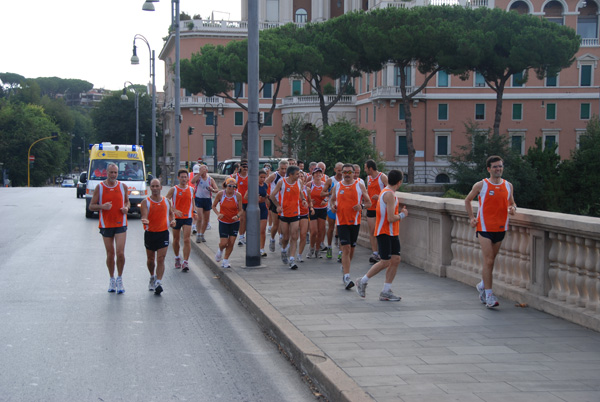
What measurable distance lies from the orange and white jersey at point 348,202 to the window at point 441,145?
53.2 m

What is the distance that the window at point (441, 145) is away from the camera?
6266 cm

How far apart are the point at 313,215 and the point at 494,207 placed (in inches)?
221

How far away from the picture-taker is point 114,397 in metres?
5.59

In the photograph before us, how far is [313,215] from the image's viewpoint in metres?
13.7

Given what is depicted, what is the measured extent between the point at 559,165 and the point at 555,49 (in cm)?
763

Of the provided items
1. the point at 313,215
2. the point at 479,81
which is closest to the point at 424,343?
the point at 313,215

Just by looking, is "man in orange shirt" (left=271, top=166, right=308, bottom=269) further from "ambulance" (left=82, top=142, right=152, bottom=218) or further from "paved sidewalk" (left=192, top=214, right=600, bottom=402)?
"ambulance" (left=82, top=142, right=152, bottom=218)

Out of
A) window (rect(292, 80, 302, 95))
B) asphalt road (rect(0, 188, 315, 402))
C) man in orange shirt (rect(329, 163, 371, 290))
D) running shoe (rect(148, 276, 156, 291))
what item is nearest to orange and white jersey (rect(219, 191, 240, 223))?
asphalt road (rect(0, 188, 315, 402))

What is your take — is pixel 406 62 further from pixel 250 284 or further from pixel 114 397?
pixel 114 397

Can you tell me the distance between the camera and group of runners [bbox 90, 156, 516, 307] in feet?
28.1

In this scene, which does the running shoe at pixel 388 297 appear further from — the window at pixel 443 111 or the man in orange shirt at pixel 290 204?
the window at pixel 443 111

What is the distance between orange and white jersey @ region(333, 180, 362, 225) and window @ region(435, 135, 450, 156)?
53.2m

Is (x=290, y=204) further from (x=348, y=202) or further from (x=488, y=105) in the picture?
(x=488, y=105)

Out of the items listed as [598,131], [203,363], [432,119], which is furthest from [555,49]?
[203,363]
